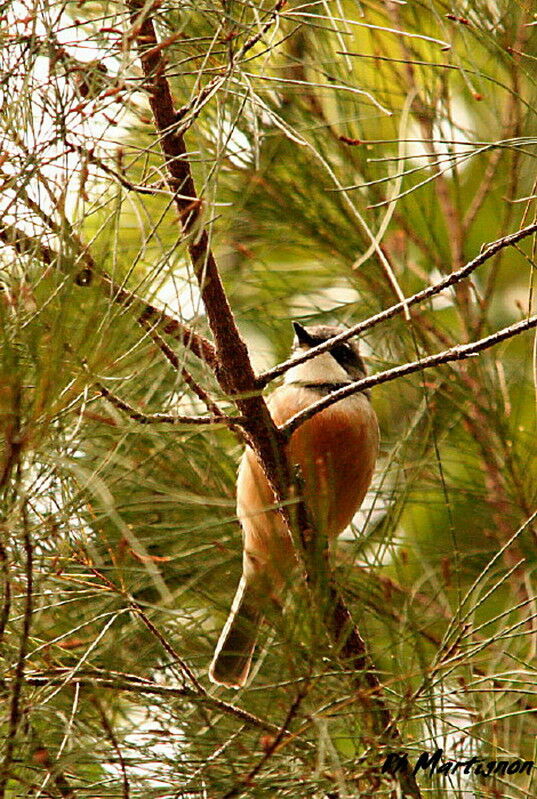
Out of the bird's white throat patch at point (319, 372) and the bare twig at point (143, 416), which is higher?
the bird's white throat patch at point (319, 372)

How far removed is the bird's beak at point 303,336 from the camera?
3.14 m

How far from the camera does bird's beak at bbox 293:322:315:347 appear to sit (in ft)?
10.3

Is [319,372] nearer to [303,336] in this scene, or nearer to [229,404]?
[303,336]

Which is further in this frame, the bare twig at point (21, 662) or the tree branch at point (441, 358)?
the tree branch at point (441, 358)

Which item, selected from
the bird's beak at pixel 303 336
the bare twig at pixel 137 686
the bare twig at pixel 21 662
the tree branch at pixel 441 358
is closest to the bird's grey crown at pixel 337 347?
the bird's beak at pixel 303 336

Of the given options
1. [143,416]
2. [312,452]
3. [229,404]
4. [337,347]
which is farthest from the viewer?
[337,347]

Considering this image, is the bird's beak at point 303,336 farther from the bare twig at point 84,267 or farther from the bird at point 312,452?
the bare twig at point 84,267

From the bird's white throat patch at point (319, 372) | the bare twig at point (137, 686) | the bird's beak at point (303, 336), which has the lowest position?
the bare twig at point (137, 686)

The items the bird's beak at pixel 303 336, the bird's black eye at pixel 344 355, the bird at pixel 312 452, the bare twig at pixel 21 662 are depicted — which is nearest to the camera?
the bare twig at pixel 21 662

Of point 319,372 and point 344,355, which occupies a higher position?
point 344,355

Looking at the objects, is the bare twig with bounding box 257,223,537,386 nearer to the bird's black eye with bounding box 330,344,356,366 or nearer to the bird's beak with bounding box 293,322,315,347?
the bird's beak with bounding box 293,322,315,347

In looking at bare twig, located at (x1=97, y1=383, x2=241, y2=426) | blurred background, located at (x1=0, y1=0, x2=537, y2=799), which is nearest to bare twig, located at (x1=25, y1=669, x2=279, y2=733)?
blurred background, located at (x1=0, y1=0, x2=537, y2=799)

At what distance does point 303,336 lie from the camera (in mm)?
3160

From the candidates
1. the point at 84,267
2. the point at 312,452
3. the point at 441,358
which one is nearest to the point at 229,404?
the point at 312,452
